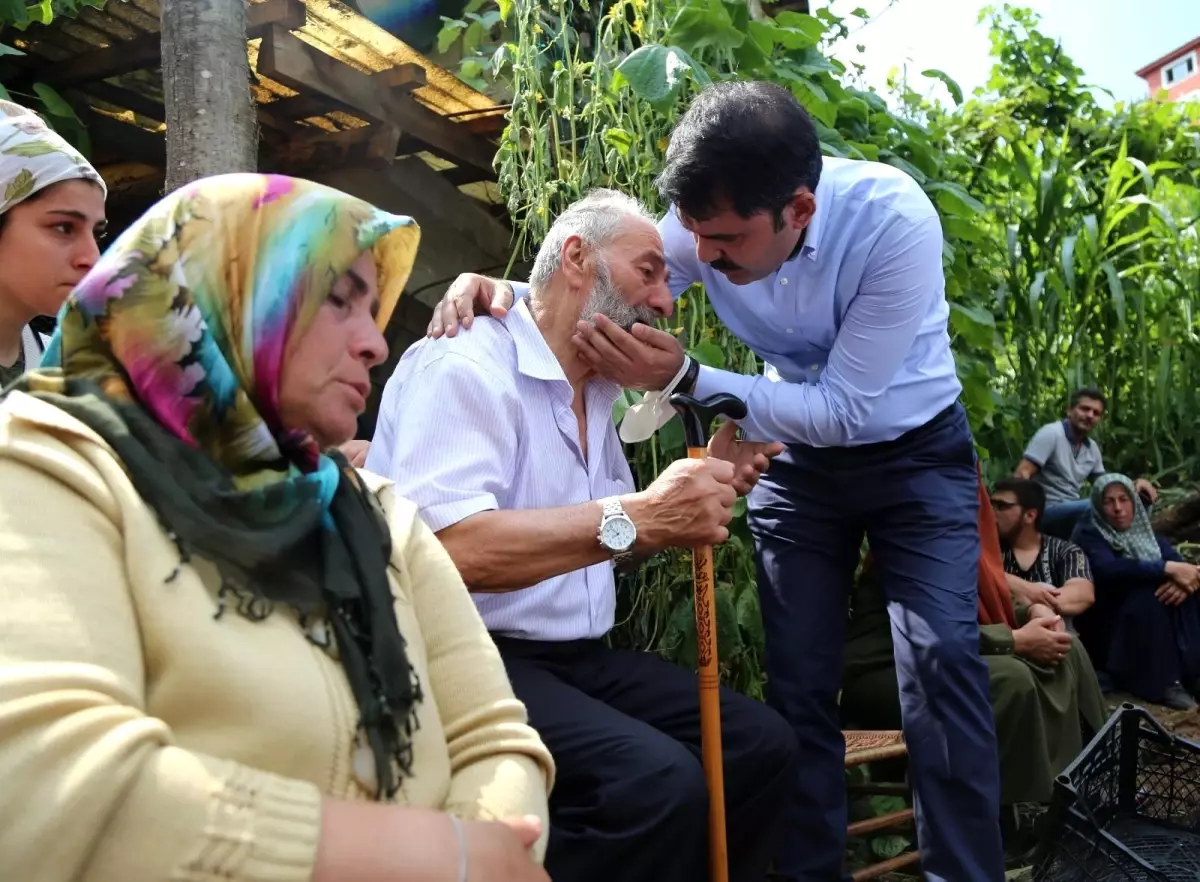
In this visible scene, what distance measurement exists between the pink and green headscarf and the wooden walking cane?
95 centimetres

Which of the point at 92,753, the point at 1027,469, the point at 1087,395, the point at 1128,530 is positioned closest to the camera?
the point at 92,753

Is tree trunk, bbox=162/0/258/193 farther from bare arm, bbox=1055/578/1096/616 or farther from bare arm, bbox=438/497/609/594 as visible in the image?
bare arm, bbox=1055/578/1096/616

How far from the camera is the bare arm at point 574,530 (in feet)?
6.59

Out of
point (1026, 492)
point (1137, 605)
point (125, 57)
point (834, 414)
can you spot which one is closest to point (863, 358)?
point (834, 414)

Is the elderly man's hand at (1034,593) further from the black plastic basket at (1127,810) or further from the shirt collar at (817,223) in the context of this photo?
the shirt collar at (817,223)

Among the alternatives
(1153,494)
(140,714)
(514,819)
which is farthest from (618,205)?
(1153,494)

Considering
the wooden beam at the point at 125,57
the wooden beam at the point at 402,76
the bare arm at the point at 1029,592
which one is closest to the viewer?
the wooden beam at the point at 125,57

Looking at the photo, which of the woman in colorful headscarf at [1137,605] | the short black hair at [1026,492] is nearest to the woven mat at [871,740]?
the short black hair at [1026,492]

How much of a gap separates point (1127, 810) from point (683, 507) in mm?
1785

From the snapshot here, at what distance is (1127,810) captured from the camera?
3.01 m

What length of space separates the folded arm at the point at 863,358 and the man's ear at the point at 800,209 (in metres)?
0.18

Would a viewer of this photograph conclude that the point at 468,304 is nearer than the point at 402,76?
Yes

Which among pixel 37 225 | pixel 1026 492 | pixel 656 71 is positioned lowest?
pixel 1026 492

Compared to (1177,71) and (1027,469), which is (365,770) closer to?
(1027,469)
